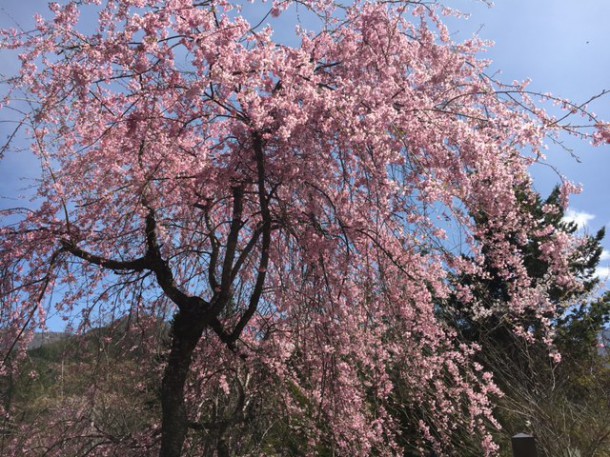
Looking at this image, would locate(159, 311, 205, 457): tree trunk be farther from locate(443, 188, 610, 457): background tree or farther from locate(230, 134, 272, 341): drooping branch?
locate(443, 188, 610, 457): background tree

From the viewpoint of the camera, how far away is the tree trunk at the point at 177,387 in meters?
3.83

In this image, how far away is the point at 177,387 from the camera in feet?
13.0

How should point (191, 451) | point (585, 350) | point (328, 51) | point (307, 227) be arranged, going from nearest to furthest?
point (307, 227) < point (328, 51) < point (191, 451) < point (585, 350)

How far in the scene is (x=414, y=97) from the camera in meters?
3.66

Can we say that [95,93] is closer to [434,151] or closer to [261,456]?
[434,151]

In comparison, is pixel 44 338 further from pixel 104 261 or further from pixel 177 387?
pixel 177 387

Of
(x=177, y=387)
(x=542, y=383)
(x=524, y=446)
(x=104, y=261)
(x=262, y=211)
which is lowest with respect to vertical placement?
(x=524, y=446)

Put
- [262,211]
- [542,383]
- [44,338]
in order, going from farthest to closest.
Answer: [542,383], [44,338], [262,211]

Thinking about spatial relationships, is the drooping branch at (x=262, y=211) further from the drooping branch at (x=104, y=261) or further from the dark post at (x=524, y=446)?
the dark post at (x=524, y=446)

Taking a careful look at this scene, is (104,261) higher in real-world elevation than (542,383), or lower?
higher

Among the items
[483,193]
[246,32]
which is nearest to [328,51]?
[246,32]

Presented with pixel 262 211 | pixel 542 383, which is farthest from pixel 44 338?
pixel 542 383

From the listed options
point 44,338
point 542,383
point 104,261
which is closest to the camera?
point 104,261

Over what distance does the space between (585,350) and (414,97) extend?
10.5 m
